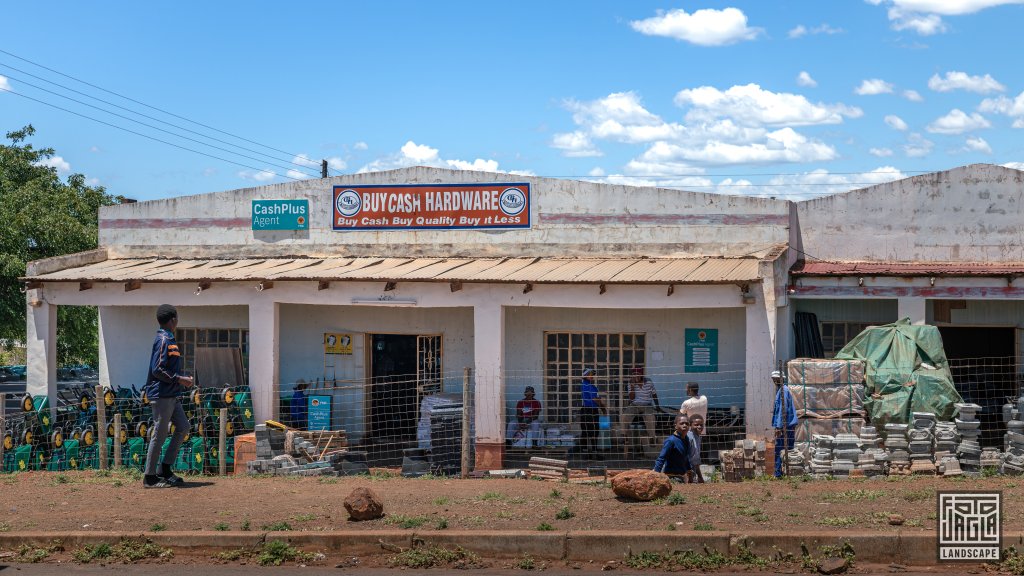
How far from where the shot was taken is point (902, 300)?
1603cm

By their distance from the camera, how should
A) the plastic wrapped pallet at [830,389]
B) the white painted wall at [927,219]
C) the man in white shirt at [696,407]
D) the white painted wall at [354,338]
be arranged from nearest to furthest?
the plastic wrapped pallet at [830,389]
the man in white shirt at [696,407]
the white painted wall at [354,338]
the white painted wall at [927,219]

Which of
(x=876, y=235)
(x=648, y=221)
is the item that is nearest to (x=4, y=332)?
(x=648, y=221)

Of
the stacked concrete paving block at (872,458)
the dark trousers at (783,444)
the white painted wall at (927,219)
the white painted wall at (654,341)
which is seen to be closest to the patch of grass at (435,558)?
the dark trousers at (783,444)

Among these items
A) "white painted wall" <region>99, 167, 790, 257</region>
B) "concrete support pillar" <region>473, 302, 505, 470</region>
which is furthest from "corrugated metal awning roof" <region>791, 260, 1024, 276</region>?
"concrete support pillar" <region>473, 302, 505, 470</region>

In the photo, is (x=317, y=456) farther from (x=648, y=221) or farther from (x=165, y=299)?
(x=648, y=221)

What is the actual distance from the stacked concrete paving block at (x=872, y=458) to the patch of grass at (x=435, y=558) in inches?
234

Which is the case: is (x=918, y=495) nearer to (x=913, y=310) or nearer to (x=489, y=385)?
(x=913, y=310)

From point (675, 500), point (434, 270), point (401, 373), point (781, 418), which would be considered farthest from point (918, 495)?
point (401, 373)

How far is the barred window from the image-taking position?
55.6 ft

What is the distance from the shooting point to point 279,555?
8453mm

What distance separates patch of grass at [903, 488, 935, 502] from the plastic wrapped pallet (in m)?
4.17

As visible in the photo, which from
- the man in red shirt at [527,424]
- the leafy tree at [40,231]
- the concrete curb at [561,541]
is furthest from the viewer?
the leafy tree at [40,231]

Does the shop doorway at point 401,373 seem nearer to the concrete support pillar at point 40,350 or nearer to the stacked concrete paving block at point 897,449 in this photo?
the concrete support pillar at point 40,350

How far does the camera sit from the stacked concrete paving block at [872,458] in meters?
12.4
